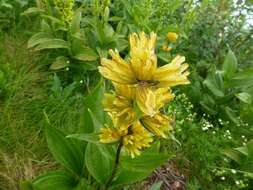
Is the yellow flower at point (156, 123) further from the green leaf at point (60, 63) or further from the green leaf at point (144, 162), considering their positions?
the green leaf at point (60, 63)

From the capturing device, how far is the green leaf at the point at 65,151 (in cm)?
197

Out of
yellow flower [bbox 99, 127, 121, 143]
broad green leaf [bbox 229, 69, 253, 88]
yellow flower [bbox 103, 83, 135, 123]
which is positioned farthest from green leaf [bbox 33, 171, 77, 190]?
broad green leaf [bbox 229, 69, 253, 88]

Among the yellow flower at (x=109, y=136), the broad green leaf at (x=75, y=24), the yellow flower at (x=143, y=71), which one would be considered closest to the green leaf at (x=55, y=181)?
the yellow flower at (x=109, y=136)

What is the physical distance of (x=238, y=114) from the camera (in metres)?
3.07

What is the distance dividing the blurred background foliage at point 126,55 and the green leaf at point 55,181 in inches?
12.9

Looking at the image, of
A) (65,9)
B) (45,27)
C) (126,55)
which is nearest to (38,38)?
(45,27)

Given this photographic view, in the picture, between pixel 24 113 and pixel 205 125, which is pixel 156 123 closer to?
pixel 24 113

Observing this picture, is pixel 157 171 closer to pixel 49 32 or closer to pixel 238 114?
pixel 238 114

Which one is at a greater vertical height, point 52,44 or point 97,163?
point 52,44

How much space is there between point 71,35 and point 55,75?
32cm

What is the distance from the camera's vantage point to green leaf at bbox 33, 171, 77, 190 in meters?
1.90

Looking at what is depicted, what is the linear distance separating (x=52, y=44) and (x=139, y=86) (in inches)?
65.3

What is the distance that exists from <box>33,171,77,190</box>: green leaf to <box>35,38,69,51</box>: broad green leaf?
109 cm

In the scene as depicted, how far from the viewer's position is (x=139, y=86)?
1313 mm
